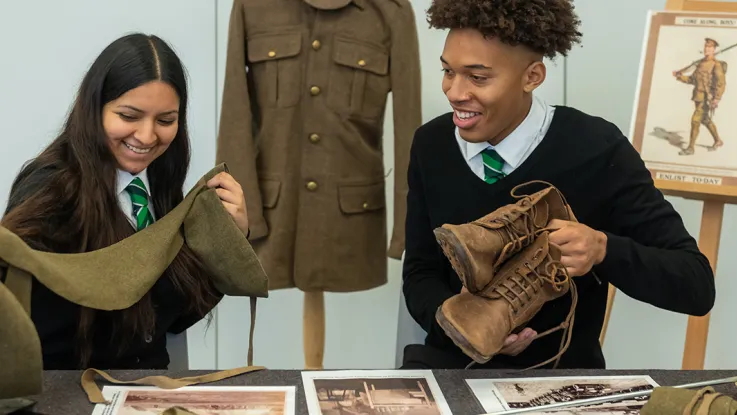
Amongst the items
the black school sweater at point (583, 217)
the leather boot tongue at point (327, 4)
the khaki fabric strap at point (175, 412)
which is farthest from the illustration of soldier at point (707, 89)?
the khaki fabric strap at point (175, 412)

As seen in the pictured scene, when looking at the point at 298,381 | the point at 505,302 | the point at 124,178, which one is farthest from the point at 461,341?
the point at 124,178

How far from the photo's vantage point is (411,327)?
169cm

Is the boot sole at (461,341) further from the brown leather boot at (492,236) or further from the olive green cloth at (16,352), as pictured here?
the olive green cloth at (16,352)

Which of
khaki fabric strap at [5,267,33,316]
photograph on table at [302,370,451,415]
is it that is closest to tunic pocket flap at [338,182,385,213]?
photograph on table at [302,370,451,415]

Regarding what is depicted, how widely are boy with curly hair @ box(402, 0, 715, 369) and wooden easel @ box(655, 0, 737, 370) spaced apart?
1.72 ft

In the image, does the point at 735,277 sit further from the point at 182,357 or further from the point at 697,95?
the point at 182,357

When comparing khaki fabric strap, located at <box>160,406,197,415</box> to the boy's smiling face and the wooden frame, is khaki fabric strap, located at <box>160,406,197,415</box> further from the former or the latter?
the wooden frame

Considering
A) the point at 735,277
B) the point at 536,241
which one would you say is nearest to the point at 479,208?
the point at 536,241

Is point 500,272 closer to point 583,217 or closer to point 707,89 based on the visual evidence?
point 583,217

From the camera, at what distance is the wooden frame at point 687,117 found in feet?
6.62

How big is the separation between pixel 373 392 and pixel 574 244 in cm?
41

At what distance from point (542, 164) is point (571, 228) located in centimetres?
23

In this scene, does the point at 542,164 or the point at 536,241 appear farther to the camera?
the point at 542,164

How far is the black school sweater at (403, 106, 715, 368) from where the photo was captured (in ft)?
4.99
